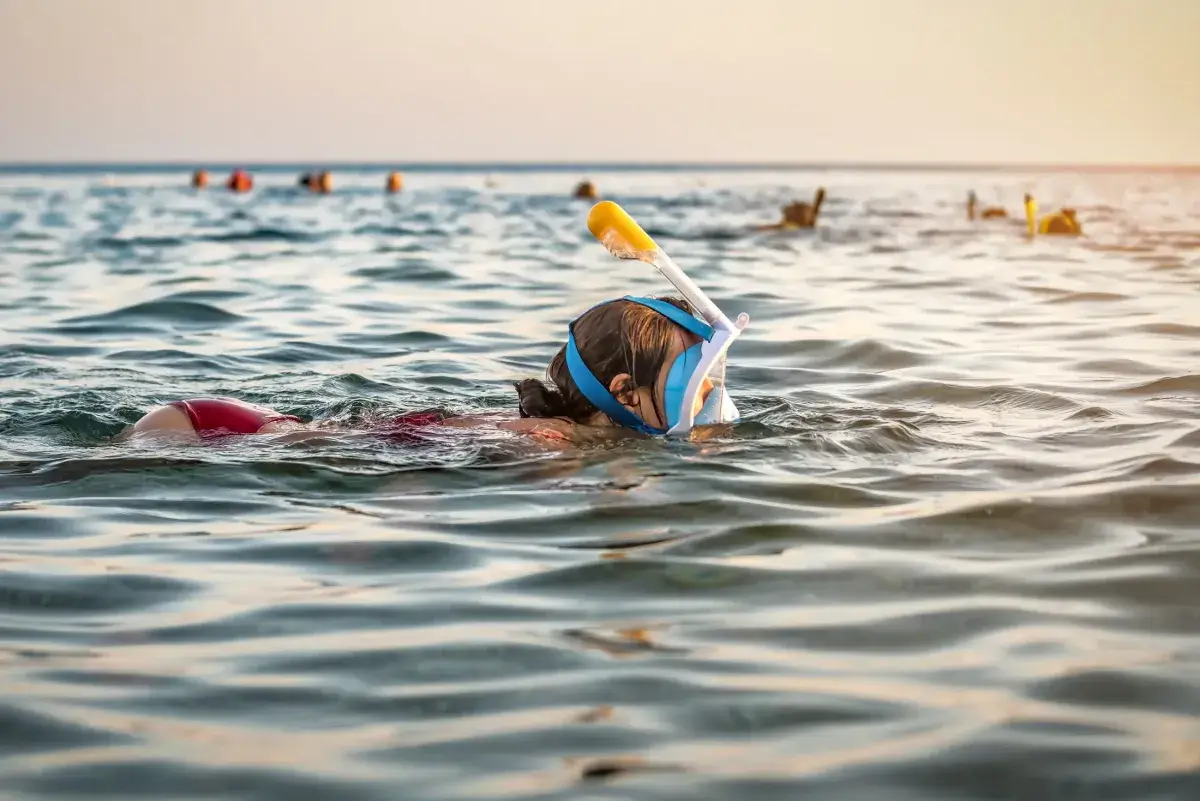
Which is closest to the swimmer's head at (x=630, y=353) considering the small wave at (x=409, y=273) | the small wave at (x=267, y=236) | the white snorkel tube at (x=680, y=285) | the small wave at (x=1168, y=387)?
the white snorkel tube at (x=680, y=285)

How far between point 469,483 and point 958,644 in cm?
274

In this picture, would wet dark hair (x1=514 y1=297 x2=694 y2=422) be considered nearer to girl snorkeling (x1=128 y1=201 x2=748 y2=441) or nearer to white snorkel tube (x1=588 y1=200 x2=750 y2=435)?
girl snorkeling (x1=128 y1=201 x2=748 y2=441)

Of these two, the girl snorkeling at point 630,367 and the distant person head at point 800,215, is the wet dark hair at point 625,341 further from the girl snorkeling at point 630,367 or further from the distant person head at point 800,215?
the distant person head at point 800,215

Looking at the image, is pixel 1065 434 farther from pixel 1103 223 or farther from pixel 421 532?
pixel 1103 223

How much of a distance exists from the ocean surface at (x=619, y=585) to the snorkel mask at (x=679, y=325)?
0.25 meters

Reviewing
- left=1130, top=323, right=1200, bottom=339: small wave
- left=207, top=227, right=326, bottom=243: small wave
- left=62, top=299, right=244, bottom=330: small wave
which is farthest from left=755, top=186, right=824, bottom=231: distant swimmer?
left=1130, top=323, right=1200, bottom=339: small wave

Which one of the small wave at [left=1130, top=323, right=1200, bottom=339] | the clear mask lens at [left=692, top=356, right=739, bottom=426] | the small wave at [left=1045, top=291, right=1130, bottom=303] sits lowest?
the small wave at [left=1045, top=291, right=1130, bottom=303]

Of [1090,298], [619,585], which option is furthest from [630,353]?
[1090,298]

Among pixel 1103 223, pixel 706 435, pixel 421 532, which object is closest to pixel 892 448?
pixel 706 435

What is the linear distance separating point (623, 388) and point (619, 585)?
175 centimetres

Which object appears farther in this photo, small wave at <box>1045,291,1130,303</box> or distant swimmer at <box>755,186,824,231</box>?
distant swimmer at <box>755,186,824,231</box>

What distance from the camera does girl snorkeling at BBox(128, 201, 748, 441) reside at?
21.0 feet

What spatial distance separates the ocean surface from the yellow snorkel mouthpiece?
0.92m

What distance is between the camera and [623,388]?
21.4ft
